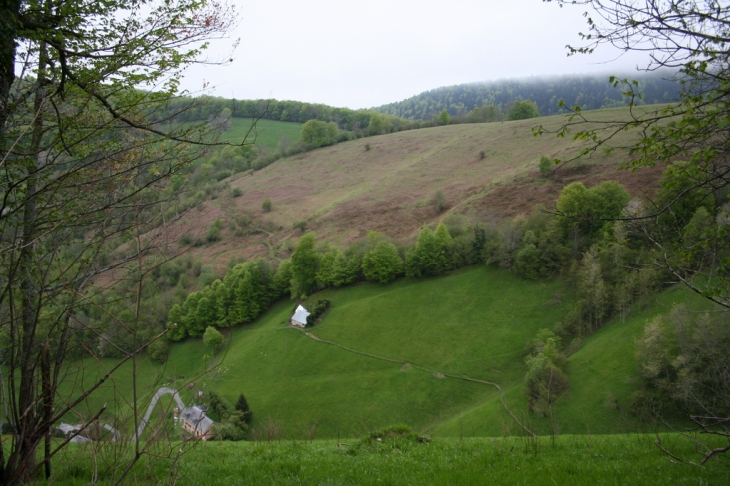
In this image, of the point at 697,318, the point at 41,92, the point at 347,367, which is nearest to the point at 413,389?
the point at 347,367

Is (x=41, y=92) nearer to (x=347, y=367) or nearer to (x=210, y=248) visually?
(x=347, y=367)

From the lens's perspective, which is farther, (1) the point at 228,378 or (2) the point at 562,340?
(1) the point at 228,378

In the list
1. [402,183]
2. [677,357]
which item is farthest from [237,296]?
[677,357]

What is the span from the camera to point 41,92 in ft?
17.9

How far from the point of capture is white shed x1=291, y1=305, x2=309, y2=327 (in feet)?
171

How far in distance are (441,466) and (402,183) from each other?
8036cm

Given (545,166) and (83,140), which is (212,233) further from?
(83,140)

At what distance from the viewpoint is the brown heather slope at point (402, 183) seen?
2586 inches

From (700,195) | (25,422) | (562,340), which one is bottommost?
(562,340)

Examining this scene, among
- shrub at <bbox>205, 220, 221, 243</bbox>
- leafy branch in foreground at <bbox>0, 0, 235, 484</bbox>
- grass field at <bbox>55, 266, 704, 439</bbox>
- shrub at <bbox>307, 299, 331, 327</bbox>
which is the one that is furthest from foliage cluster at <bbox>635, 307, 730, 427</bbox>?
shrub at <bbox>205, 220, 221, 243</bbox>

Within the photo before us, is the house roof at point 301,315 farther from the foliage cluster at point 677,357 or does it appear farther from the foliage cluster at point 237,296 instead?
the foliage cluster at point 677,357

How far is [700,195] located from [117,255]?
943cm

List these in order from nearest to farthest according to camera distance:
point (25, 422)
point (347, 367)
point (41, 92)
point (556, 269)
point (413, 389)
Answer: point (25, 422) → point (41, 92) → point (413, 389) → point (347, 367) → point (556, 269)

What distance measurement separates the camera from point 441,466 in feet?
22.2
